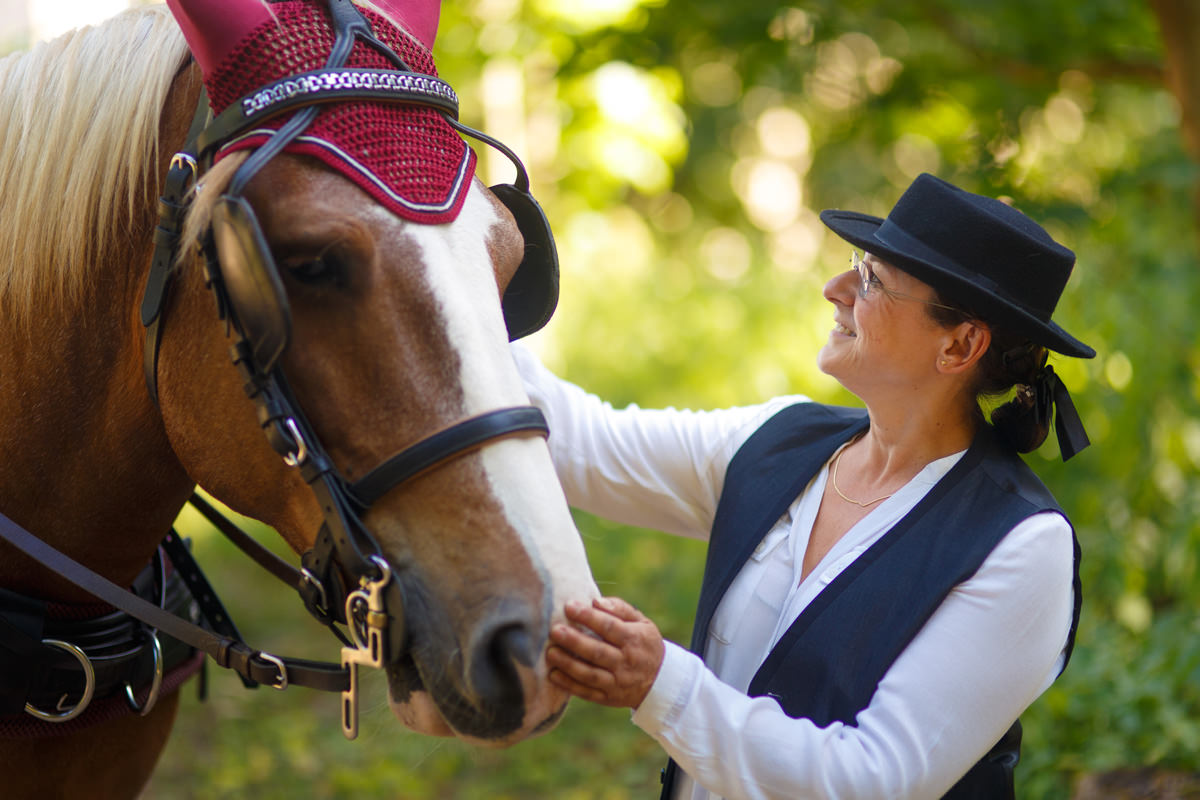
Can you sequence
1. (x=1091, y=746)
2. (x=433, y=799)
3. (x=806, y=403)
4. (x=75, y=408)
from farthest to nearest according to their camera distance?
(x=433, y=799), (x=1091, y=746), (x=806, y=403), (x=75, y=408)

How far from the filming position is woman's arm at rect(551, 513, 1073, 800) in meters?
1.55

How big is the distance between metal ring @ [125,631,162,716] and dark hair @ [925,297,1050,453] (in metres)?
1.57

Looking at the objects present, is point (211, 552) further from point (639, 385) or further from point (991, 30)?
point (991, 30)

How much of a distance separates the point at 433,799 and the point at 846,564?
2985 mm

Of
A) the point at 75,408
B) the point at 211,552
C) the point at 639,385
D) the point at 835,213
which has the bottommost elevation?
the point at 211,552

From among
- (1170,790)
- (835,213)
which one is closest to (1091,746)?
(1170,790)

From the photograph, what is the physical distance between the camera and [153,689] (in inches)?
70.5

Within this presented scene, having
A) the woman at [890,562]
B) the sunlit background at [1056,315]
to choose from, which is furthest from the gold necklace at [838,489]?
the sunlit background at [1056,315]

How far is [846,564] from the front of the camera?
180 centimetres

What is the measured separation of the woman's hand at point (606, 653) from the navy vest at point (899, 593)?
0.37 m

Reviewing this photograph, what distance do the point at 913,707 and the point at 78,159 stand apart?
1619 mm

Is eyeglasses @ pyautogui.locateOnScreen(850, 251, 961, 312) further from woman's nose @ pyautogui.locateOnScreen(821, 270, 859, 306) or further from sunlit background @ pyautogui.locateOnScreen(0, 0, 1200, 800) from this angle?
sunlit background @ pyautogui.locateOnScreen(0, 0, 1200, 800)

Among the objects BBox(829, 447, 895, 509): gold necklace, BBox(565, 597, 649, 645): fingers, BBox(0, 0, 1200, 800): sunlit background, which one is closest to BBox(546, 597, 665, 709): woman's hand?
BBox(565, 597, 649, 645): fingers

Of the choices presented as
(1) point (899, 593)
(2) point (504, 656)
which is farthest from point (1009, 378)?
(2) point (504, 656)
